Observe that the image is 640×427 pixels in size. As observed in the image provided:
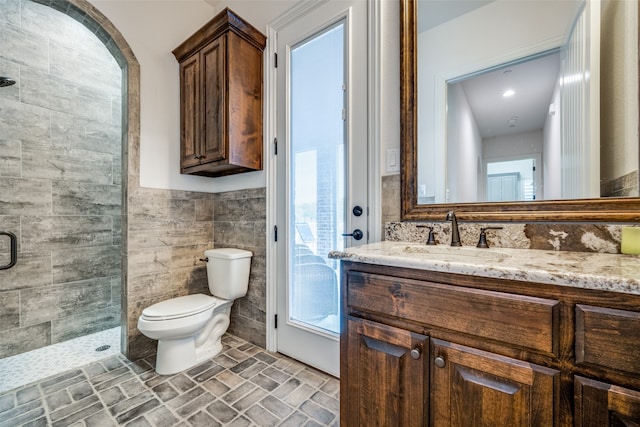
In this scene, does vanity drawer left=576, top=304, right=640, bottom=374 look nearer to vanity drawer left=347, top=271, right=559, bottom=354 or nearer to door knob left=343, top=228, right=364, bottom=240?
vanity drawer left=347, top=271, right=559, bottom=354

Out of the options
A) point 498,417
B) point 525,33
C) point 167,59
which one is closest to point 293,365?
point 498,417

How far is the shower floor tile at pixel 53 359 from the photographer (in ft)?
5.59

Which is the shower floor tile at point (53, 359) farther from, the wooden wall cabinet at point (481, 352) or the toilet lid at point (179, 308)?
the wooden wall cabinet at point (481, 352)

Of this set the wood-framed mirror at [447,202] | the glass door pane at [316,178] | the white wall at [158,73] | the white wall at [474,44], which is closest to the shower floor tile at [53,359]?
the white wall at [158,73]

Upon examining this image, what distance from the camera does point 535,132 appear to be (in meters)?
1.18

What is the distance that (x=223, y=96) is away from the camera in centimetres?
186


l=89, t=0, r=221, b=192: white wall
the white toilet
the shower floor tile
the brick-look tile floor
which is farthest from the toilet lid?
l=89, t=0, r=221, b=192: white wall

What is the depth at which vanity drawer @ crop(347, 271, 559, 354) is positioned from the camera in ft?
2.20

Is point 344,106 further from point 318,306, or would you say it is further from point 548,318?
point 548,318

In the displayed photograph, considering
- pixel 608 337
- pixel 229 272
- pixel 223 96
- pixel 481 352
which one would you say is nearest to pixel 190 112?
pixel 223 96

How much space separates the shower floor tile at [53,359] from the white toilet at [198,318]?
0.65 metres

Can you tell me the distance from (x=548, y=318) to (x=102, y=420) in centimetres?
193

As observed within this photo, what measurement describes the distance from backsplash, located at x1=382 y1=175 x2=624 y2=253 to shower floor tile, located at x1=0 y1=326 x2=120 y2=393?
2265 mm

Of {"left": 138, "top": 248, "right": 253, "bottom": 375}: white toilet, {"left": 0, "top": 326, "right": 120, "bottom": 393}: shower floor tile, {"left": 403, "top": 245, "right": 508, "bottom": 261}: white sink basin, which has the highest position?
{"left": 403, "top": 245, "right": 508, "bottom": 261}: white sink basin
